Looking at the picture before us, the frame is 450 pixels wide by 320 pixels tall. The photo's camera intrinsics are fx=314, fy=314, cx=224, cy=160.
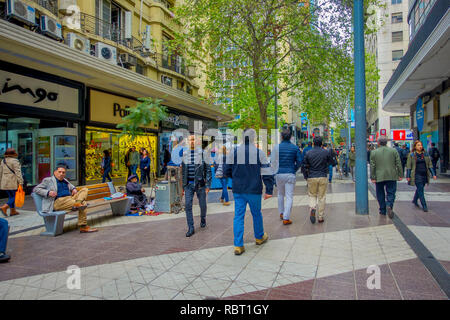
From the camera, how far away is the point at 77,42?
42.2 ft

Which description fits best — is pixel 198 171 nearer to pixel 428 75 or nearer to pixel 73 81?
pixel 73 81

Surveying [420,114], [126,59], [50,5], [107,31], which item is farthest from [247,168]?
[420,114]

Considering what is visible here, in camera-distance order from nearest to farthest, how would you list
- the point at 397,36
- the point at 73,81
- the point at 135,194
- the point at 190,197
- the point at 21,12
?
the point at 190,197
the point at 135,194
the point at 21,12
the point at 73,81
the point at 397,36

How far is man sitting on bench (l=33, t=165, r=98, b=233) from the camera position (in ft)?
19.1

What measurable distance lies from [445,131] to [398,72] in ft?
14.0

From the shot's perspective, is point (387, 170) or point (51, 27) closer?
point (387, 170)

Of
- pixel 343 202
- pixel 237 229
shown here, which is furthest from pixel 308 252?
pixel 343 202

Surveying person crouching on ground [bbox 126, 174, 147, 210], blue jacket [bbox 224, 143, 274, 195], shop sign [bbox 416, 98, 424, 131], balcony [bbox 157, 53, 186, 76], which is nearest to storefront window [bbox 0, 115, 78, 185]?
person crouching on ground [bbox 126, 174, 147, 210]

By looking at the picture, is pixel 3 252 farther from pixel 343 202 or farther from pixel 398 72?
pixel 398 72

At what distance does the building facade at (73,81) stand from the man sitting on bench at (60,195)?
→ 4692mm

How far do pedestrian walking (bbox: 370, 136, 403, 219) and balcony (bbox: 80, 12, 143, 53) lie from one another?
512 inches

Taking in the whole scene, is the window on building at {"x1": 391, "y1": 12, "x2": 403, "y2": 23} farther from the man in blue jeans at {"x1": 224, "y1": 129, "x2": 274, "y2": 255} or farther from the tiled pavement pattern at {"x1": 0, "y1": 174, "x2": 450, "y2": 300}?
the man in blue jeans at {"x1": 224, "y1": 129, "x2": 274, "y2": 255}

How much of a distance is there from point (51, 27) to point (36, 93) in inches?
106

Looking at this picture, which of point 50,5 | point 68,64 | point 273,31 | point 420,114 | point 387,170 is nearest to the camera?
point 387,170
